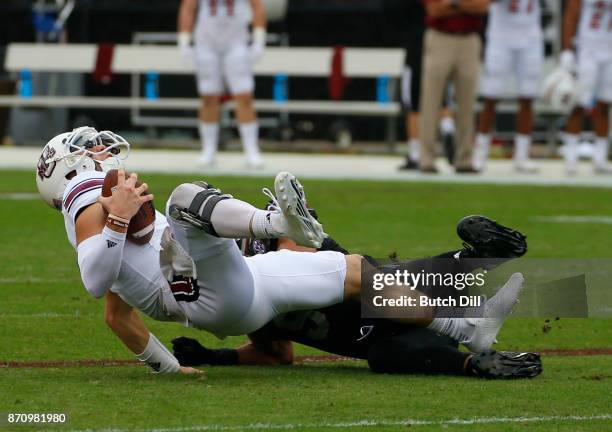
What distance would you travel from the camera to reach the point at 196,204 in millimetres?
4824

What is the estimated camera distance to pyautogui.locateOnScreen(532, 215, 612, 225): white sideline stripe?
10.7 metres

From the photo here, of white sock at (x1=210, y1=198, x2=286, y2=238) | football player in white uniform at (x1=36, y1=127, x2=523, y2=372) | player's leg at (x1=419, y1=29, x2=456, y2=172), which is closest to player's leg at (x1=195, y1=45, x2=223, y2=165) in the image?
player's leg at (x1=419, y1=29, x2=456, y2=172)

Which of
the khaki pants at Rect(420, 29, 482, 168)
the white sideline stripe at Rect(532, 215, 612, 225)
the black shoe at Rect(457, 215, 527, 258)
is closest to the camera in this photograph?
the black shoe at Rect(457, 215, 527, 258)

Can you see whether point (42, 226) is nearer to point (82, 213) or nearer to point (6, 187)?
point (6, 187)

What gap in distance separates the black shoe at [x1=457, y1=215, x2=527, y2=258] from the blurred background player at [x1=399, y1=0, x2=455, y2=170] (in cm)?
930

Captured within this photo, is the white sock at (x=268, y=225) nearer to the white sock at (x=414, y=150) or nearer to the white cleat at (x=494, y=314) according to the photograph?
the white cleat at (x=494, y=314)

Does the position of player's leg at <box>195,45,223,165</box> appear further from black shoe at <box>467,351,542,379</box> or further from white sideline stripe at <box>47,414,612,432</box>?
white sideline stripe at <box>47,414,612,432</box>

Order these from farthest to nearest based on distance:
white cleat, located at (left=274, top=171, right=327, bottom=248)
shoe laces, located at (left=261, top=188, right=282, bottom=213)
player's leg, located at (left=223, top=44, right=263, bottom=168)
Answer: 1. player's leg, located at (left=223, top=44, right=263, bottom=168)
2. shoe laces, located at (left=261, top=188, right=282, bottom=213)
3. white cleat, located at (left=274, top=171, right=327, bottom=248)

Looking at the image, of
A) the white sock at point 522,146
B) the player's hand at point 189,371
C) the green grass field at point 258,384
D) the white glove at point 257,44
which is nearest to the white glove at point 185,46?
the white glove at point 257,44

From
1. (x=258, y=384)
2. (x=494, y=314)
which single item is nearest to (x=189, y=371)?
(x=258, y=384)

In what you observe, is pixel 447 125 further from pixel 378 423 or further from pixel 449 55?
pixel 378 423

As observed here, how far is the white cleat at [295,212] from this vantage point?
4.68 meters

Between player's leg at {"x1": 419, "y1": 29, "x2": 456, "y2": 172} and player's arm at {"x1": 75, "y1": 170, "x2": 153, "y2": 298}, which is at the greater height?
player's arm at {"x1": 75, "y1": 170, "x2": 153, "y2": 298}

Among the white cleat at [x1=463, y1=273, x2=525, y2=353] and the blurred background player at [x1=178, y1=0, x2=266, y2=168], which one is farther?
the blurred background player at [x1=178, y1=0, x2=266, y2=168]
